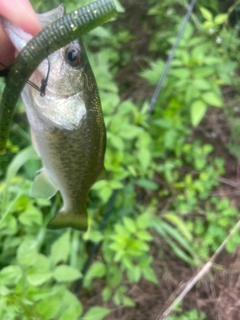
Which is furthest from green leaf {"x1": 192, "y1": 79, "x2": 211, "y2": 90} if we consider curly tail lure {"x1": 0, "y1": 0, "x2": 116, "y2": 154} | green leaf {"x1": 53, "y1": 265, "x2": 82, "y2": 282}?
curly tail lure {"x1": 0, "y1": 0, "x2": 116, "y2": 154}

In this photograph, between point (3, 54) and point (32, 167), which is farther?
point (32, 167)

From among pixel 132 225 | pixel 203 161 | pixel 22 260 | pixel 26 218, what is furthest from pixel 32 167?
pixel 203 161

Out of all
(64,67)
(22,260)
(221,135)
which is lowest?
(221,135)

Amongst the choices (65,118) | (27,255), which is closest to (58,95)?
(65,118)

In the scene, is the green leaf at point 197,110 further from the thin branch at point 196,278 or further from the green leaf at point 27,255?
the green leaf at point 27,255

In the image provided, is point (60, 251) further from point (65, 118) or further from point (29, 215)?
point (65, 118)

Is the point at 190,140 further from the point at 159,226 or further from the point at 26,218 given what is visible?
the point at 26,218
